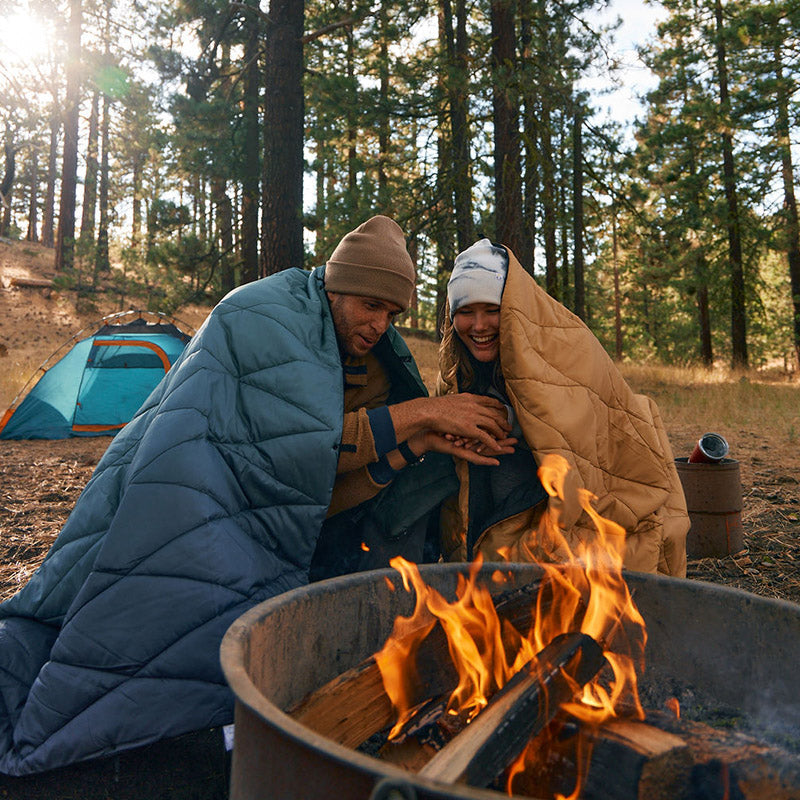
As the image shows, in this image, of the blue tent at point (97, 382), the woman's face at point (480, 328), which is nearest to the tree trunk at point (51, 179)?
the blue tent at point (97, 382)

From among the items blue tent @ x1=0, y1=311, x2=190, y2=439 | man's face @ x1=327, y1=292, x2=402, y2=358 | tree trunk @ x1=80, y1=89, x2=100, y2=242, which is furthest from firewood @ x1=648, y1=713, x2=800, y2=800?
tree trunk @ x1=80, y1=89, x2=100, y2=242

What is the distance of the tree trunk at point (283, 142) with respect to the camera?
7.13 meters

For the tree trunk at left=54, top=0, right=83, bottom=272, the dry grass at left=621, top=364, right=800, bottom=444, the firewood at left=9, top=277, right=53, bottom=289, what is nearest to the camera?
the dry grass at left=621, top=364, right=800, bottom=444

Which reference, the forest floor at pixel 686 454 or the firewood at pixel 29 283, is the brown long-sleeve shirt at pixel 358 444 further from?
the firewood at pixel 29 283

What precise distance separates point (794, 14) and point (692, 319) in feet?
59.6

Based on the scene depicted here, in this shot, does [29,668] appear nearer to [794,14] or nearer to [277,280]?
[277,280]

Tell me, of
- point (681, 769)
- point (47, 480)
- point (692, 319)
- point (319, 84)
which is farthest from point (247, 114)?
point (692, 319)

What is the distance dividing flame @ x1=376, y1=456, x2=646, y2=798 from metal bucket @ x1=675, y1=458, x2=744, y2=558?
6.43 ft

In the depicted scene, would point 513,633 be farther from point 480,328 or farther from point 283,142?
point 283,142

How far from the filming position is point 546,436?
232cm

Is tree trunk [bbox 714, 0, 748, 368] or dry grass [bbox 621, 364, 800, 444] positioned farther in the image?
tree trunk [bbox 714, 0, 748, 368]

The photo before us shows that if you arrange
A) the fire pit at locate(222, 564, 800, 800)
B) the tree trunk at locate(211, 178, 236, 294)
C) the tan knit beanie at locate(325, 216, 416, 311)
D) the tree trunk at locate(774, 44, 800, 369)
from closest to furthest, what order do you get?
the fire pit at locate(222, 564, 800, 800) → the tan knit beanie at locate(325, 216, 416, 311) → the tree trunk at locate(211, 178, 236, 294) → the tree trunk at locate(774, 44, 800, 369)

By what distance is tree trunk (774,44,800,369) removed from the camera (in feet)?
45.2

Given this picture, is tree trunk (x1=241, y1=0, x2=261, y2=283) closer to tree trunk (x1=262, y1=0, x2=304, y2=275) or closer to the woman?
tree trunk (x1=262, y1=0, x2=304, y2=275)
